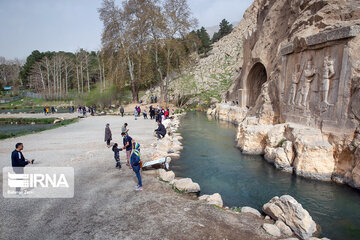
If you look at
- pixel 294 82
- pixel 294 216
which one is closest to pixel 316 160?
pixel 294 216

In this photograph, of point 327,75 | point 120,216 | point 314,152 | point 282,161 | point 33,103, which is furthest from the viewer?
point 33,103

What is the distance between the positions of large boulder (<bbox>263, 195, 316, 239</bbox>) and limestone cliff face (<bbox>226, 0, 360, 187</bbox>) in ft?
Answer: 12.9

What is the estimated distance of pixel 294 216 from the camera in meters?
5.60

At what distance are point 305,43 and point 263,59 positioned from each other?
Result: 387 inches

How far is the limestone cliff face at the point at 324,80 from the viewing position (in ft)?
27.9

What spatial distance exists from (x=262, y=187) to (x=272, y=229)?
11.9ft

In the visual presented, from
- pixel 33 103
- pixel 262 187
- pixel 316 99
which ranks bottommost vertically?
pixel 262 187

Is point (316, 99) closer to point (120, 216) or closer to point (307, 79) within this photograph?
point (307, 79)

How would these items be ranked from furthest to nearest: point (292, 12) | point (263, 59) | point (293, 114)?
point (263, 59) → point (292, 12) → point (293, 114)

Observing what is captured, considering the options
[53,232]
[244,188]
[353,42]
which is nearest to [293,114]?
[353,42]

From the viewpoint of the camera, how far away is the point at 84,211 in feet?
19.1

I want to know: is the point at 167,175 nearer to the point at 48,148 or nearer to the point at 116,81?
the point at 48,148

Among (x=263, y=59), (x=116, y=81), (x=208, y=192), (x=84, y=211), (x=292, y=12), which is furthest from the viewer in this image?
(x=116, y=81)

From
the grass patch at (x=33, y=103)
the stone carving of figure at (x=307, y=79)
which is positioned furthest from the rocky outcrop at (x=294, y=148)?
the grass patch at (x=33, y=103)
